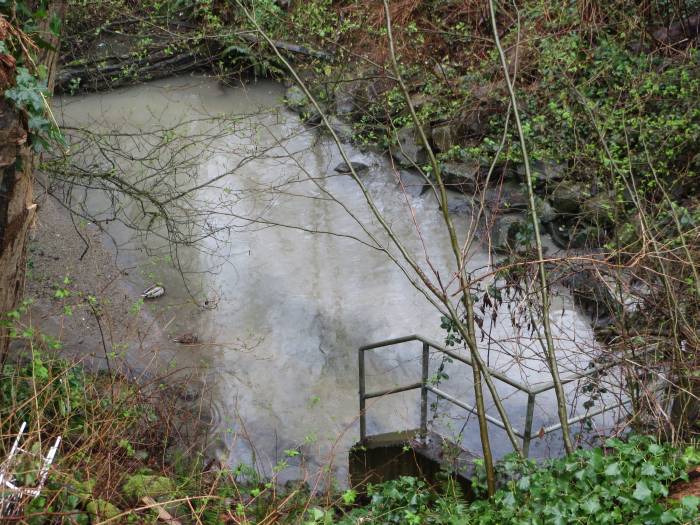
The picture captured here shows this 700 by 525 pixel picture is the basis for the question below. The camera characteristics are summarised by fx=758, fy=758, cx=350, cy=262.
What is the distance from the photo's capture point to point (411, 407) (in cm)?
699

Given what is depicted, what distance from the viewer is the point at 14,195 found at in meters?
4.62

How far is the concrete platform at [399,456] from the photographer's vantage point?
5.67 meters

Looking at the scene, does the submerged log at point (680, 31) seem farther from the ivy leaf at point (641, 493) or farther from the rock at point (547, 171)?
the ivy leaf at point (641, 493)

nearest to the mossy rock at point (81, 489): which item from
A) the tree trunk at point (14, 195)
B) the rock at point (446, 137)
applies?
the tree trunk at point (14, 195)

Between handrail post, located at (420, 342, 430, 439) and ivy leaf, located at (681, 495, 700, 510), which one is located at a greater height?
handrail post, located at (420, 342, 430, 439)

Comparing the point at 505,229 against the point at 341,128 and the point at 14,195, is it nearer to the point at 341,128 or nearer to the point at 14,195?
the point at 341,128

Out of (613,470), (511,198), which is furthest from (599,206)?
(613,470)

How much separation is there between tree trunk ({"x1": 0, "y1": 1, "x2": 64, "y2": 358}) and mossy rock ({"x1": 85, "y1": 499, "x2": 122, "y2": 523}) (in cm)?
190

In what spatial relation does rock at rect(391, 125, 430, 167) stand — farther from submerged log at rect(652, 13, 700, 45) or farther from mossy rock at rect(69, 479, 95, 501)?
mossy rock at rect(69, 479, 95, 501)

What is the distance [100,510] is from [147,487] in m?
0.65

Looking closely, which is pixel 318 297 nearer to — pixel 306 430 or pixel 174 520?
pixel 306 430

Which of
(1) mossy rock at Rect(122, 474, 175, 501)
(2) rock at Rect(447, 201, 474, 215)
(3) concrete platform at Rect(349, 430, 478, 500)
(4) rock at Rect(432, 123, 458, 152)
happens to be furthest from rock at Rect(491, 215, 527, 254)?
(1) mossy rock at Rect(122, 474, 175, 501)

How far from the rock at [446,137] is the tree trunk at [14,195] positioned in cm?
648

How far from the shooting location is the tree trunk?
14.5 ft
